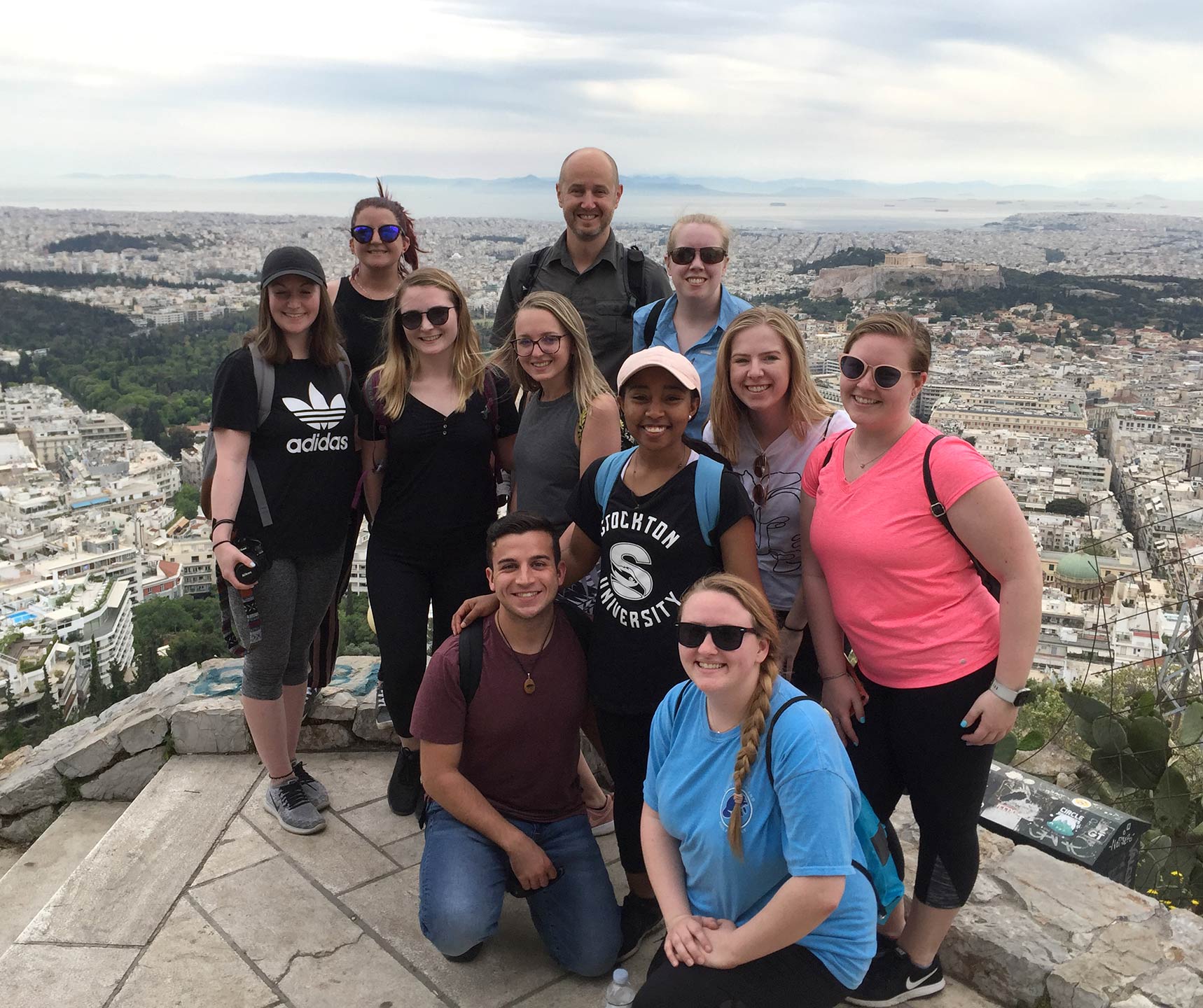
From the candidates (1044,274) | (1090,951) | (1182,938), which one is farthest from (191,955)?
(1044,274)

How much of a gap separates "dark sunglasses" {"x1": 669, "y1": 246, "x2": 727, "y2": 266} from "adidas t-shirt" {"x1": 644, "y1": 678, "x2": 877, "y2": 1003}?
1.23 metres

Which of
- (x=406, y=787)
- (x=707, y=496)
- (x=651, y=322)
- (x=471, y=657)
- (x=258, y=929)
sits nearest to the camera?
(x=707, y=496)

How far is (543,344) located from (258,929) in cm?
159

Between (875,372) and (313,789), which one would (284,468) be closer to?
(313,789)

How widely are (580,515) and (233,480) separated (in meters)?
0.92

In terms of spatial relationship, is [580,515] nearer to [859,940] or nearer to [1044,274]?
[859,940]

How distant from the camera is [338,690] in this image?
3340 millimetres

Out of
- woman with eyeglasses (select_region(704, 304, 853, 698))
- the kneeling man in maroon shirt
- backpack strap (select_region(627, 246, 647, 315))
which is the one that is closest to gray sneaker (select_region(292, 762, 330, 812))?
the kneeling man in maroon shirt

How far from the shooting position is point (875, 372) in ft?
6.11

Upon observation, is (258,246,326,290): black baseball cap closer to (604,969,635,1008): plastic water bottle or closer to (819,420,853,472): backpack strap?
(819,420,853,472): backpack strap

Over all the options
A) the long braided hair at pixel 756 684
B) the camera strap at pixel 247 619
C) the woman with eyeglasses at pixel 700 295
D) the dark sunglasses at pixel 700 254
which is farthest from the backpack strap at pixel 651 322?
the camera strap at pixel 247 619

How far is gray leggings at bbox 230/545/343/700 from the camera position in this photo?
2.57 meters

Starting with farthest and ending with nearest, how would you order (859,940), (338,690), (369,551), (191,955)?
1. (338,690)
2. (369,551)
3. (191,955)
4. (859,940)

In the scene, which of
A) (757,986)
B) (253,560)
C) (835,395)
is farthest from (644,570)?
(835,395)
